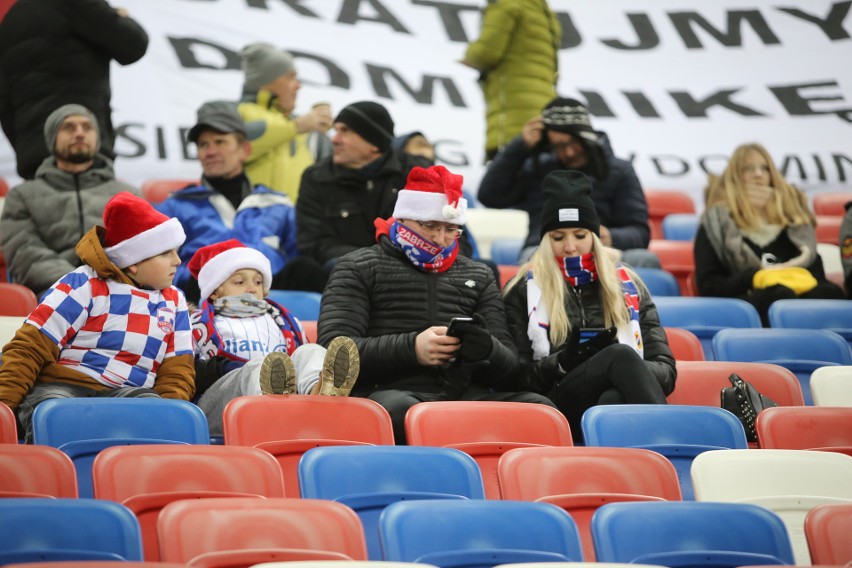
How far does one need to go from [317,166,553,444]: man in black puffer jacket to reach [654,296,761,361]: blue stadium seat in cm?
113

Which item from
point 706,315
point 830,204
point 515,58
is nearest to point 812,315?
point 706,315

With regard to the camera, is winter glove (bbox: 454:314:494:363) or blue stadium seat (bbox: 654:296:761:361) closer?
winter glove (bbox: 454:314:494:363)

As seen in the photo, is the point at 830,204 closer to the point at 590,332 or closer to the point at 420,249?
the point at 590,332

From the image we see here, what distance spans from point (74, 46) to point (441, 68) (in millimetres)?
3269

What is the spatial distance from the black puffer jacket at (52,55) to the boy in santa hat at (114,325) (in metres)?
1.95

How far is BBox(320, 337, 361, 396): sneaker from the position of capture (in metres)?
3.99

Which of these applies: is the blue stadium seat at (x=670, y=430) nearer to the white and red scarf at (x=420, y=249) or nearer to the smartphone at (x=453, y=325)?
the smartphone at (x=453, y=325)

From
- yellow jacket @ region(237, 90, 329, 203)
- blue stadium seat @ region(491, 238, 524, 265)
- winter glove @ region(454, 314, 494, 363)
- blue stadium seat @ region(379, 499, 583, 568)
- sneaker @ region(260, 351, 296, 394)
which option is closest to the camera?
blue stadium seat @ region(379, 499, 583, 568)

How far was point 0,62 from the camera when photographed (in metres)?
6.33

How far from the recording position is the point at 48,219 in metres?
5.73

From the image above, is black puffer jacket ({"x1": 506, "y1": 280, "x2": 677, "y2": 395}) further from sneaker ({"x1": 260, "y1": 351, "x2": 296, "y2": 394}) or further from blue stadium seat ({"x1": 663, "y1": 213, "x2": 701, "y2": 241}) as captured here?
blue stadium seat ({"x1": 663, "y1": 213, "x2": 701, "y2": 241})

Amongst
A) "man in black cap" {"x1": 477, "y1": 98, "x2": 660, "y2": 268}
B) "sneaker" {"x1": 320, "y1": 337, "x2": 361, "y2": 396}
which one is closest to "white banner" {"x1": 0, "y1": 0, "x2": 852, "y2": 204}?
"man in black cap" {"x1": 477, "y1": 98, "x2": 660, "y2": 268}

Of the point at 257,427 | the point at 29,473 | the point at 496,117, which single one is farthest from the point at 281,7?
the point at 29,473

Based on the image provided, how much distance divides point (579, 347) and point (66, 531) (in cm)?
226
